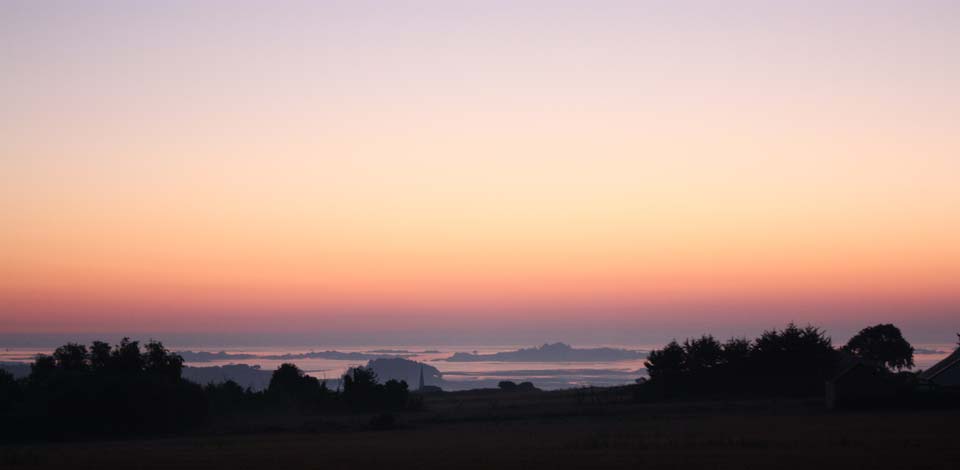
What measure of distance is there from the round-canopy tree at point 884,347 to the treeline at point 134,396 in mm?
45285

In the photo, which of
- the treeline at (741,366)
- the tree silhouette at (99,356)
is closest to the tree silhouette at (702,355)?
the treeline at (741,366)

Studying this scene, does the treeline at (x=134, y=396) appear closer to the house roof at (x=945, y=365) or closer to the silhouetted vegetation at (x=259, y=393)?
the silhouetted vegetation at (x=259, y=393)

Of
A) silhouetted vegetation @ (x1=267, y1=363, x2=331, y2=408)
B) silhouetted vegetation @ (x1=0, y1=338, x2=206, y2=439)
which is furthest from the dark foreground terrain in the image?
silhouetted vegetation @ (x1=267, y1=363, x2=331, y2=408)

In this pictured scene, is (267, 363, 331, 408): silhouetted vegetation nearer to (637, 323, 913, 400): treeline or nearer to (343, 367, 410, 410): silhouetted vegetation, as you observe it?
(343, 367, 410, 410): silhouetted vegetation

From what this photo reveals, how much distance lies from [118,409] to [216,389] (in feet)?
47.5

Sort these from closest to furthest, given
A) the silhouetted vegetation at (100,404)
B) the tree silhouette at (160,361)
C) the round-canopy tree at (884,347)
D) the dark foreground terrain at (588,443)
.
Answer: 1. the dark foreground terrain at (588,443)
2. the silhouetted vegetation at (100,404)
3. the tree silhouette at (160,361)
4. the round-canopy tree at (884,347)

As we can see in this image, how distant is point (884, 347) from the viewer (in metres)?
92.3

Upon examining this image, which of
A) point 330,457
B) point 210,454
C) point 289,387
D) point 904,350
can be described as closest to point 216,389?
point 289,387

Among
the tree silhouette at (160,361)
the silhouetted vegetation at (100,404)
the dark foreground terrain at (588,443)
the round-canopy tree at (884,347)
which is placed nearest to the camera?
the dark foreground terrain at (588,443)

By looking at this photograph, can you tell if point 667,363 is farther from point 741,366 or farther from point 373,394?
point 373,394

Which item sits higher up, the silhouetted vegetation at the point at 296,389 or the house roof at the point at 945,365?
the house roof at the point at 945,365

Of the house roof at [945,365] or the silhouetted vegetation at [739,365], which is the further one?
the silhouetted vegetation at [739,365]

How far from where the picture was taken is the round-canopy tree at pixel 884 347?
301 feet

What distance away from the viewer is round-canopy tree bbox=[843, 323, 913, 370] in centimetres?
9181
